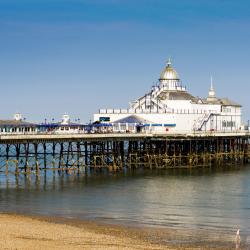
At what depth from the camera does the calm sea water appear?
142ft

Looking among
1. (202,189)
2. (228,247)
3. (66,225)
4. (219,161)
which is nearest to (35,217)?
(66,225)

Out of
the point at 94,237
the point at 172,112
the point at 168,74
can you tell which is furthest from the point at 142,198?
the point at 168,74

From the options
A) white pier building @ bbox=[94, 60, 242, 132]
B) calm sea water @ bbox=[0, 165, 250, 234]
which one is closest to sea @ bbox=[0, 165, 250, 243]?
calm sea water @ bbox=[0, 165, 250, 234]

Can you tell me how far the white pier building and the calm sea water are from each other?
1300 cm

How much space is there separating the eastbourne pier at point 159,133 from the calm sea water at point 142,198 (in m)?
4.03

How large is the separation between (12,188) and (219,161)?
104 feet

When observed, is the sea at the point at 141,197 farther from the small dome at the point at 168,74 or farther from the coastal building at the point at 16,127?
the small dome at the point at 168,74

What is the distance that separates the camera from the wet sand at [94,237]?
34.2 metres

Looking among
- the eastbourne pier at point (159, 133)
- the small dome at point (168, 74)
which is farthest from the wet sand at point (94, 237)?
the small dome at point (168, 74)

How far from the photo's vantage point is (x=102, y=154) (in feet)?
240

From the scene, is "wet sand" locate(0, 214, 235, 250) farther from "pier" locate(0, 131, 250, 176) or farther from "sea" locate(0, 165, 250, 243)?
"pier" locate(0, 131, 250, 176)

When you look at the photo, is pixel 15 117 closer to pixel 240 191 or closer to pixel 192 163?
pixel 192 163

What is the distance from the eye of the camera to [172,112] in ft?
280

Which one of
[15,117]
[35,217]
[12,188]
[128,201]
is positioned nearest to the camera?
[35,217]
